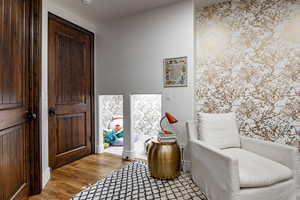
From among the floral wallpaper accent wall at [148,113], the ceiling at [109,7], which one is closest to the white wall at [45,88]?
the ceiling at [109,7]

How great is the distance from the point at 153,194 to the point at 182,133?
94 cm

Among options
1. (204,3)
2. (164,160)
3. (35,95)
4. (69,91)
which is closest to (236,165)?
(164,160)

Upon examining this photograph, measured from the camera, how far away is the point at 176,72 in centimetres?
238

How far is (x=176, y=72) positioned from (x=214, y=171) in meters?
1.41

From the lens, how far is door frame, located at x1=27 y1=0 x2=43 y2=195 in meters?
1.78

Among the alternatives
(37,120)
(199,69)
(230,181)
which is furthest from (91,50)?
(230,181)

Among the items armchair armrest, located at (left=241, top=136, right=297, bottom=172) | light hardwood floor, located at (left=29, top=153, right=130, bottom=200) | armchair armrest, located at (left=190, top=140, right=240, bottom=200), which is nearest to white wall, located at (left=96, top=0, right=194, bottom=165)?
light hardwood floor, located at (left=29, top=153, right=130, bottom=200)

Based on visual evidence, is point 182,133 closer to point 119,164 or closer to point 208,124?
point 208,124

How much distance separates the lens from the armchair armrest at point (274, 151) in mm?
1525

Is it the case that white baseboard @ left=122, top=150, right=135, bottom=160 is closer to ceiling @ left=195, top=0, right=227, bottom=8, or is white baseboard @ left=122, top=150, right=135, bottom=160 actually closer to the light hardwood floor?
the light hardwood floor

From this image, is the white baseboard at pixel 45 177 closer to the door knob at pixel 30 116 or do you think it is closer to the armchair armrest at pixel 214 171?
the door knob at pixel 30 116

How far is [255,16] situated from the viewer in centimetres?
221

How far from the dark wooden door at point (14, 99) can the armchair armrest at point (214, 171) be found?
1.78m

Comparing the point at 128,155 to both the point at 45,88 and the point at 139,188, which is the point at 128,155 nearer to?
the point at 139,188
